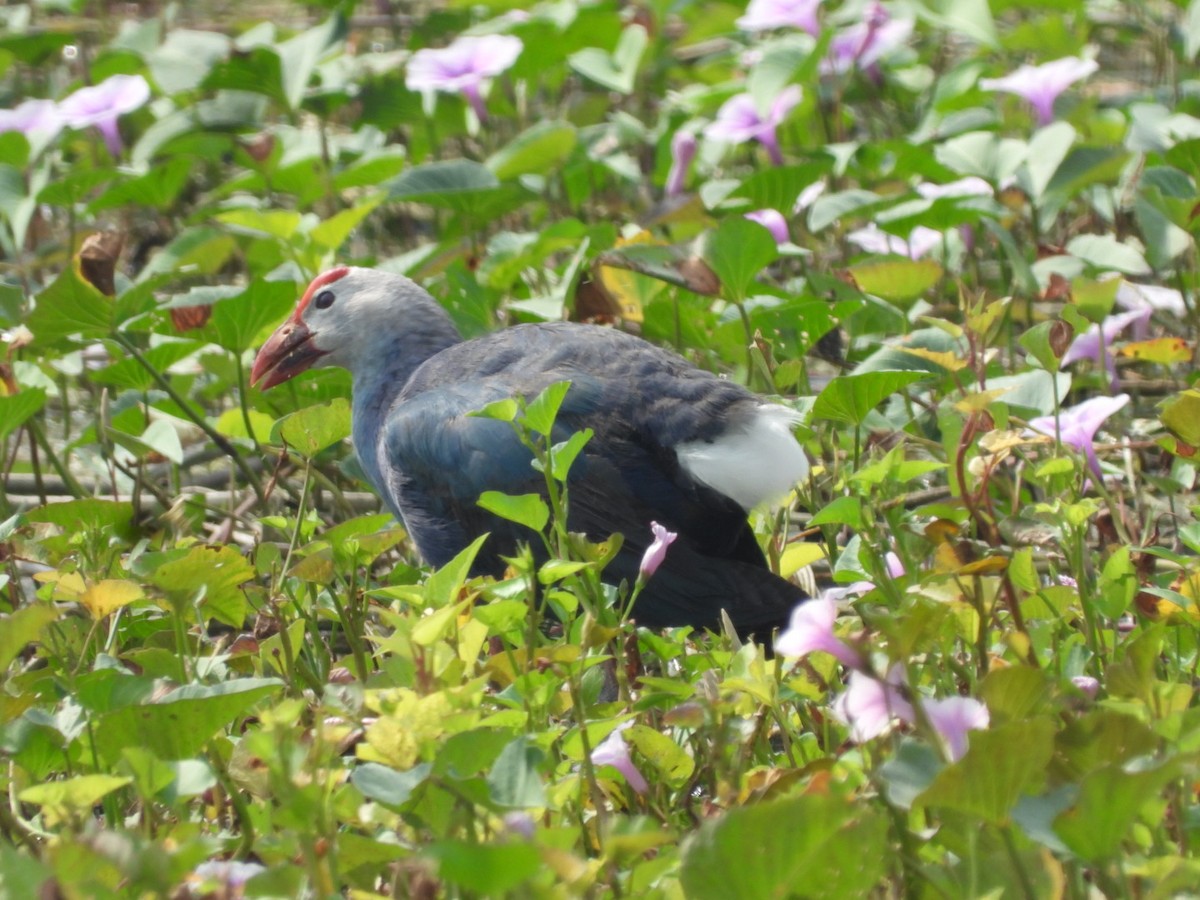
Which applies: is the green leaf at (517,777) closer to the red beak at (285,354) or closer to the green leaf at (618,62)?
the red beak at (285,354)

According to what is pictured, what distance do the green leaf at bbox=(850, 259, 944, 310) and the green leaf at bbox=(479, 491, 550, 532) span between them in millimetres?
1145

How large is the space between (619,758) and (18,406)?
1.36 meters

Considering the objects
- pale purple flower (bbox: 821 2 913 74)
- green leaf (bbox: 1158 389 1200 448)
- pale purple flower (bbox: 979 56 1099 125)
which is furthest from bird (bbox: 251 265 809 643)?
pale purple flower (bbox: 821 2 913 74)

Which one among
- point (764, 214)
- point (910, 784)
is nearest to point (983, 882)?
point (910, 784)

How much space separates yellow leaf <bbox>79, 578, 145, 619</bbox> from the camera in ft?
6.50

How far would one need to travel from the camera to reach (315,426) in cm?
224

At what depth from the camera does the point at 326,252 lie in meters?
3.50

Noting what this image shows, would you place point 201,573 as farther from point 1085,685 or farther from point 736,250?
point 736,250

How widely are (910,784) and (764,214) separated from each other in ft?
7.07

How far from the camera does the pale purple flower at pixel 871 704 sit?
150cm

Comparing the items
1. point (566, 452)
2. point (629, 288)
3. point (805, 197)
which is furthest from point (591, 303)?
point (566, 452)

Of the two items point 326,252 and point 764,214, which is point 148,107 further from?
point 764,214

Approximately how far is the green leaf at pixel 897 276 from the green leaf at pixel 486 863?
1796mm

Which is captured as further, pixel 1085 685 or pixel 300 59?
pixel 300 59
